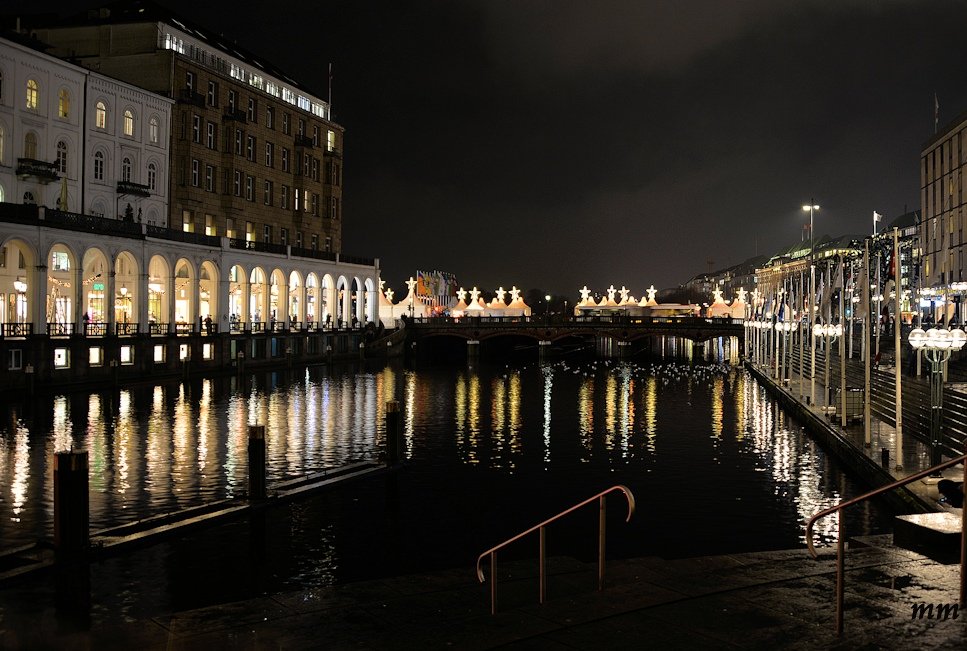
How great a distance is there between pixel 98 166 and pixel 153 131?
817 centimetres

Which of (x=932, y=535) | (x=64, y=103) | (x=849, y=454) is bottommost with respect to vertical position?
(x=849, y=454)

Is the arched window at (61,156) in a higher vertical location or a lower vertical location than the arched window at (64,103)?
lower

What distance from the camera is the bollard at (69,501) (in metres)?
19.4

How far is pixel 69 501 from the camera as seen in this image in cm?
1952

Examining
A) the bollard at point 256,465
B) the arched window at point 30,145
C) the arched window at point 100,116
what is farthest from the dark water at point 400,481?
the arched window at point 100,116

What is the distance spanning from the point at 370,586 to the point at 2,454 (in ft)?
83.7

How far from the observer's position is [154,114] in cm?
8156

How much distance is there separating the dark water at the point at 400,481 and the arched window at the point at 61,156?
21681 millimetres

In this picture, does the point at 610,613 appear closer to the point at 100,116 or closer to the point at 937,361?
the point at 937,361

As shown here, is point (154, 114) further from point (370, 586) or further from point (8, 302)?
point (370, 586)

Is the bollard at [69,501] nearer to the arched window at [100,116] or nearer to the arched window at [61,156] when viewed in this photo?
the arched window at [61,156]

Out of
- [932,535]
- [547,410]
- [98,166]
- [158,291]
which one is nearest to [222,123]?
[98,166]

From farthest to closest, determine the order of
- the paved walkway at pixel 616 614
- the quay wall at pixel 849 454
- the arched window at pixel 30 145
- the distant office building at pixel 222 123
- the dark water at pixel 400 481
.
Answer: the distant office building at pixel 222 123 → the arched window at pixel 30 145 → the quay wall at pixel 849 454 → the dark water at pixel 400 481 → the paved walkway at pixel 616 614

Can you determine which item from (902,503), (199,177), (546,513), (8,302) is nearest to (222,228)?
(199,177)
